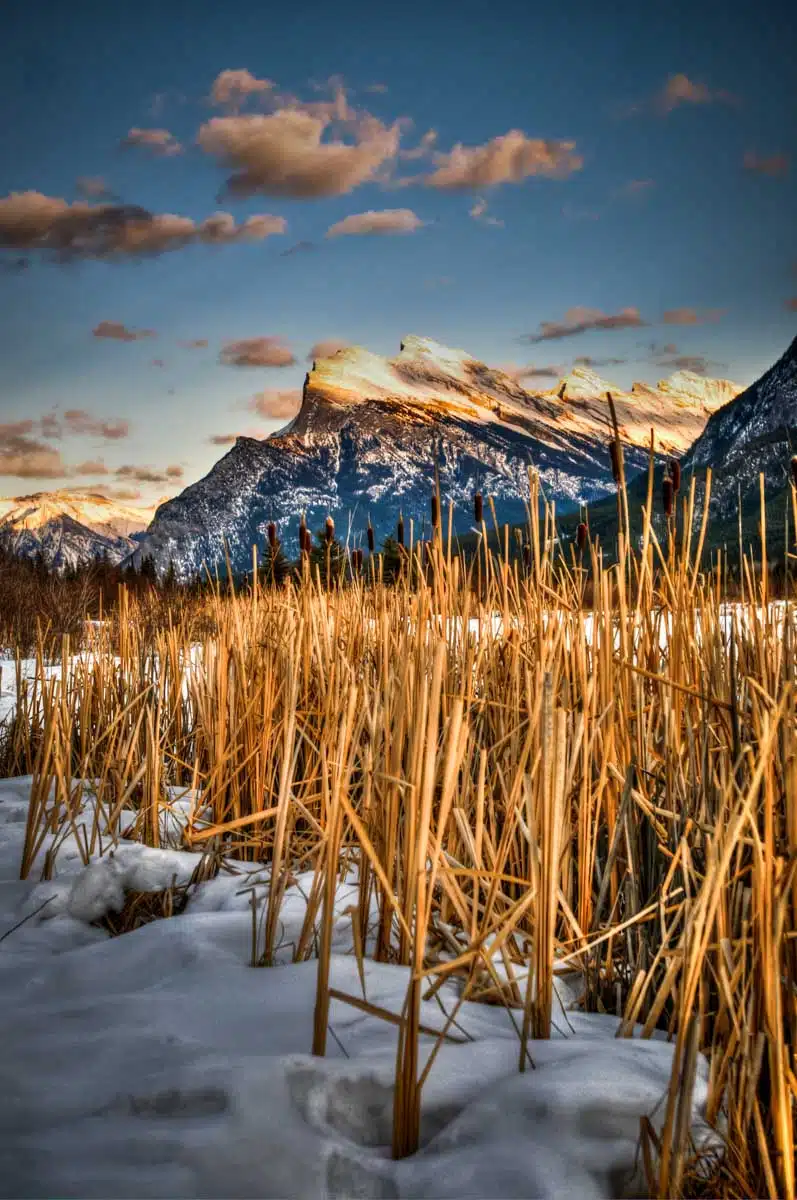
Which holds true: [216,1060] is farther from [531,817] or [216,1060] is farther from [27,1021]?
[531,817]

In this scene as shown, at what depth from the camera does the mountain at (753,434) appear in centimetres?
8056

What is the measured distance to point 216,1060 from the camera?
0.94 m

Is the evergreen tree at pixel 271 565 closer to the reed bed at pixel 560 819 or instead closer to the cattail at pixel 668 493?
the reed bed at pixel 560 819

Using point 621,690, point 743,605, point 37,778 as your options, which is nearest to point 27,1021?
point 37,778

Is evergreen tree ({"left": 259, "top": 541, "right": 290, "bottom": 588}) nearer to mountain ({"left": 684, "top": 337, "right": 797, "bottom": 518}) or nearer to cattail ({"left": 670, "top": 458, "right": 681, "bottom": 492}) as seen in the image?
cattail ({"left": 670, "top": 458, "right": 681, "bottom": 492})

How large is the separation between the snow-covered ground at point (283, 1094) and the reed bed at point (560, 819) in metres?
0.05

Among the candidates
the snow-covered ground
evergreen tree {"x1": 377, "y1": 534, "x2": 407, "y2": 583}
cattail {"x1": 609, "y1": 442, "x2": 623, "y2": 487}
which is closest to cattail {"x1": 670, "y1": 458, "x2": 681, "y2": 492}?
cattail {"x1": 609, "y1": 442, "x2": 623, "y2": 487}

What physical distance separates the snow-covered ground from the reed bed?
47 mm

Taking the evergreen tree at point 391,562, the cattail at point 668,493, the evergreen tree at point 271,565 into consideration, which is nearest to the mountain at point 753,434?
the evergreen tree at point 391,562

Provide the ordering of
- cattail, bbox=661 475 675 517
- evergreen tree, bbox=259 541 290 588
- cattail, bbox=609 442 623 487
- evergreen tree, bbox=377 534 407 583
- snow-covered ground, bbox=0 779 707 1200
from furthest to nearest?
evergreen tree, bbox=259 541 290 588, evergreen tree, bbox=377 534 407 583, cattail, bbox=661 475 675 517, cattail, bbox=609 442 623 487, snow-covered ground, bbox=0 779 707 1200

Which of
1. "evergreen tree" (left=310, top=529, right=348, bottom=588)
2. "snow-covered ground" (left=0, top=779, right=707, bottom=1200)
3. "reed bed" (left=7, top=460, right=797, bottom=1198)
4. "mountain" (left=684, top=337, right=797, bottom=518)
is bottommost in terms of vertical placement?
"snow-covered ground" (left=0, top=779, right=707, bottom=1200)

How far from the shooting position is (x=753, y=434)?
108 m

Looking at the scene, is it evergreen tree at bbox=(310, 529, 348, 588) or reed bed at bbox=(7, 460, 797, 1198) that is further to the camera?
evergreen tree at bbox=(310, 529, 348, 588)

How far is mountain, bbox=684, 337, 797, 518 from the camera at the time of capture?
8056 cm
